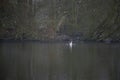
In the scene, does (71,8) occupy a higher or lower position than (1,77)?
higher

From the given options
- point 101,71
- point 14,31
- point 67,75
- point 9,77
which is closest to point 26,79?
point 9,77

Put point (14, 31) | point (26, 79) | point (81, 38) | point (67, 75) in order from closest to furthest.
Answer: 1. point (26, 79)
2. point (67, 75)
3. point (81, 38)
4. point (14, 31)

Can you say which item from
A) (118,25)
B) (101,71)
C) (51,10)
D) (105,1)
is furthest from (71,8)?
(101,71)

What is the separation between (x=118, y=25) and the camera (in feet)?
67.0

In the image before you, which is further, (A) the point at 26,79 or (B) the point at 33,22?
(B) the point at 33,22

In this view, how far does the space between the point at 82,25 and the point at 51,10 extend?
11.1ft

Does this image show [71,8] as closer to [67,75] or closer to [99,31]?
[99,31]

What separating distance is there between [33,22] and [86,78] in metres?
16.2

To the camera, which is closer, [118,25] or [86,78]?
[86,78]

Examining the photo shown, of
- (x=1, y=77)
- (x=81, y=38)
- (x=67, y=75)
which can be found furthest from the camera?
(x=81, y=38)

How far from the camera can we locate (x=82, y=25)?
2108 centimetres

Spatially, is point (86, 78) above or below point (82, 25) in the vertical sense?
below

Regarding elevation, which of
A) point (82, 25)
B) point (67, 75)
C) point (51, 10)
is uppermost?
point (51, 10)

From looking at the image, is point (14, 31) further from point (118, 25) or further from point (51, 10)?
point (118, 25)
